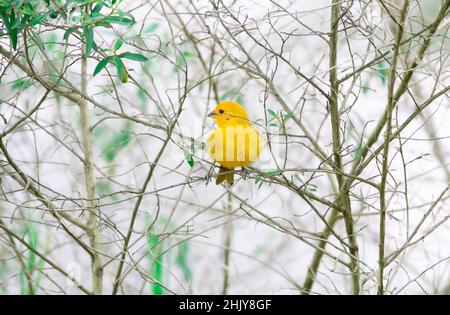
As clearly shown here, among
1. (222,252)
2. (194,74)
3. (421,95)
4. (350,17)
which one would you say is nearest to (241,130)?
(350,17)

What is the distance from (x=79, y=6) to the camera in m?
2.45

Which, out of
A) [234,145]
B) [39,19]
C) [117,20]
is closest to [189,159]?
[234,145]

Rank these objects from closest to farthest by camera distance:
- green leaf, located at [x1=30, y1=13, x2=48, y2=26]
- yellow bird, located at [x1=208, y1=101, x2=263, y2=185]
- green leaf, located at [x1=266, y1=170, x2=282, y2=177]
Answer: green leaf, located at [x1=30, y1=13, x2=48, y2=26] < green leaf, located at [x1=266, y1=170, x2=282, y2=177] < yellow bird, located at [x1=208, y1=101, x2=263, y2=185]

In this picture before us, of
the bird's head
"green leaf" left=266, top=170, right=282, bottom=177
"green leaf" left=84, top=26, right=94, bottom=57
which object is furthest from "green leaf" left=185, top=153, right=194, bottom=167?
the bird's head

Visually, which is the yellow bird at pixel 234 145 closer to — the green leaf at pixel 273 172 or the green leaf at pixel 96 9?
the green leaf at pixel 273 172

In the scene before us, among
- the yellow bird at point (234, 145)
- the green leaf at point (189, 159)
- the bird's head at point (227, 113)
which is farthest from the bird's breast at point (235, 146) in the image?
the green leaf at point (189, 159)

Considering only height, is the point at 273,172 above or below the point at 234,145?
below

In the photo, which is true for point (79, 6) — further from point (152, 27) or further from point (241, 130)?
point (152, 27)

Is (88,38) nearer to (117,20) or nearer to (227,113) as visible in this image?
(117,20)

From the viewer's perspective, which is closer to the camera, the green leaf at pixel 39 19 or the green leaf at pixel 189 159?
the green leaf at pixel 39 19

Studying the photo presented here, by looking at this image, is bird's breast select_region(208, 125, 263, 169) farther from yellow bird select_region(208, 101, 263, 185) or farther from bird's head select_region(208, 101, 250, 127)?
bird's head select_region(208, 101, 250, 127)

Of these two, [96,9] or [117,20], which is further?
[96,9]

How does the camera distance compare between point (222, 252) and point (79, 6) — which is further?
point (222, 252)
